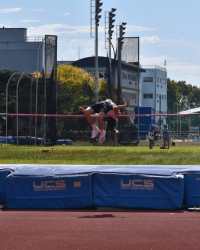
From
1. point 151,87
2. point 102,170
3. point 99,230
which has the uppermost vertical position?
point 151,87

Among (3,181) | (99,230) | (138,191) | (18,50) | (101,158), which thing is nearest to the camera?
(99,230)

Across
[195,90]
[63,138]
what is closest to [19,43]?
[63,138]

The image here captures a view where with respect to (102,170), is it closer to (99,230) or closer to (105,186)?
(105,186)

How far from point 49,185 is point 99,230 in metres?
3.29

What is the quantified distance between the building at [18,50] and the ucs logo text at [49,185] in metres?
78.3

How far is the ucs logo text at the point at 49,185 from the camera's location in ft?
43.7

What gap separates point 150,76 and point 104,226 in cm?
11696

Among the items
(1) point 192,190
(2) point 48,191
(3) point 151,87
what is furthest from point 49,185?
(3) point 151,87

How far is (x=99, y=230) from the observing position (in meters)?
10.3

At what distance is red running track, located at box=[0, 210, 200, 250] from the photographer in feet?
29.5

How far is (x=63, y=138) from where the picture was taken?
5566cm

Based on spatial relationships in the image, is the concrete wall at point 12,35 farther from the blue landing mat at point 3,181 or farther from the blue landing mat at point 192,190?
the blue landing mat at point 192,190

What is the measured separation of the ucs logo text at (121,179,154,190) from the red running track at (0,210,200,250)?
0.65 meters

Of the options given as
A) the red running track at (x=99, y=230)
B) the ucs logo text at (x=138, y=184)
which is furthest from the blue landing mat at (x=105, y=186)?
the red running track at (x=99, y=230)
